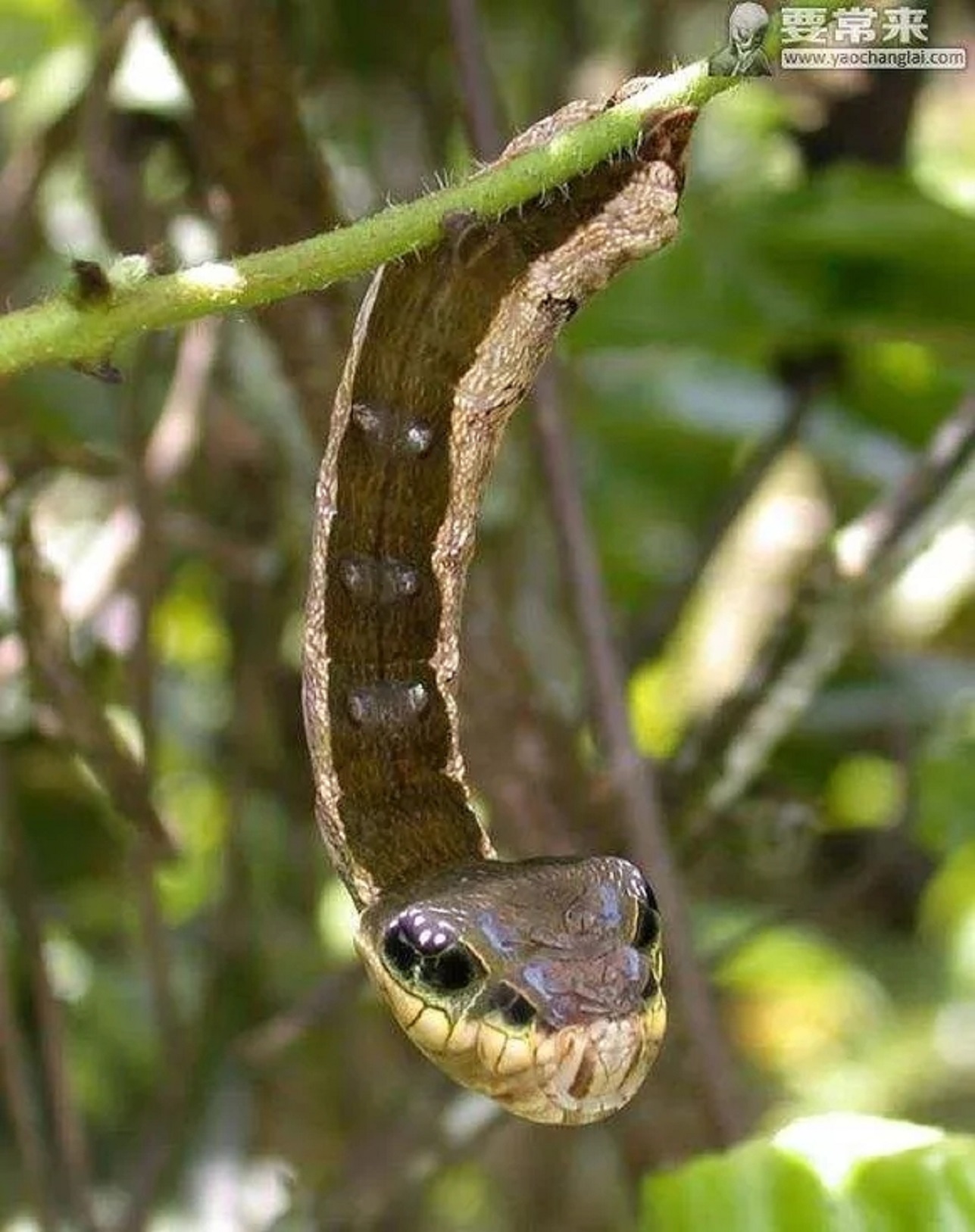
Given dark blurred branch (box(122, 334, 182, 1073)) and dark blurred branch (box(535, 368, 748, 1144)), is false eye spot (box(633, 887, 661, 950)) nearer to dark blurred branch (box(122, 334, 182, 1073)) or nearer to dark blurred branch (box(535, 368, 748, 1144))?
dark blurred branch (box(535, 368, 748, 1144))

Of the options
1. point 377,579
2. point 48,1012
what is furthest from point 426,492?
point 48,1012

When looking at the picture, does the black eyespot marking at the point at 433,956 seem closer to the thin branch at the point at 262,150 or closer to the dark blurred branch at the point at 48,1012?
the thin branch at the point at 262,150

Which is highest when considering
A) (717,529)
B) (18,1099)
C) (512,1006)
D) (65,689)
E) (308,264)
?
(717,529)

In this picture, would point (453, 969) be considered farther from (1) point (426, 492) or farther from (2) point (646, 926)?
(1) point (426, 492)

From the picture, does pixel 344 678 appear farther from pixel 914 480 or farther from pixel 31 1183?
pixel 31 1183

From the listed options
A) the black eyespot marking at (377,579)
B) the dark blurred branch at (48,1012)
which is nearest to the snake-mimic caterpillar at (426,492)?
the black eyespot marking at (377,579)
